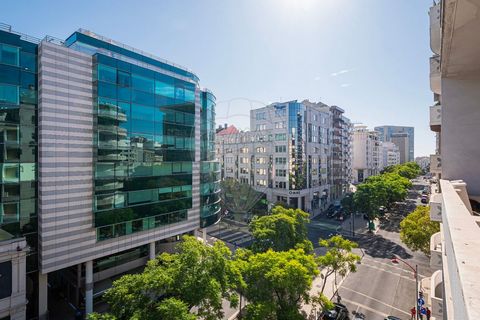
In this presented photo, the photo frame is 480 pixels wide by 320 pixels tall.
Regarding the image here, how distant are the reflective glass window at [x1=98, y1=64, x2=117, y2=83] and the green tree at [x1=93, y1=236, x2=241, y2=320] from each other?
16117 mm

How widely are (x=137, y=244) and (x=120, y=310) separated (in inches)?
502

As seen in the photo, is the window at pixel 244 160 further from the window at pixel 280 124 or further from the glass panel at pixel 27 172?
the glass panel at pixel 27 172

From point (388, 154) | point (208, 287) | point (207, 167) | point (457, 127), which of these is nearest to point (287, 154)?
point (207, 167)

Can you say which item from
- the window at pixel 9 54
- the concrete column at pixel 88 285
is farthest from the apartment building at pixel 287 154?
the window at pixel 9 54

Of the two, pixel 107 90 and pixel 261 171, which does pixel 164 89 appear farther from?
pixel 261 171

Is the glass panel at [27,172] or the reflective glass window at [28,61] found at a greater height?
the reflective glass window at [28,61]

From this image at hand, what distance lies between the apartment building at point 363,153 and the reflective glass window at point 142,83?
10395 centimetres

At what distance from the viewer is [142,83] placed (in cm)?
2475

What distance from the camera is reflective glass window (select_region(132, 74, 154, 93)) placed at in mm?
24109

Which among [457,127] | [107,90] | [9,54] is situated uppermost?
[9,54]

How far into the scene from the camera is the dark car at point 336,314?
66.1ft

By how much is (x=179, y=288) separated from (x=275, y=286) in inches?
219

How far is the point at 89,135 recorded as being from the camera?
21.3m

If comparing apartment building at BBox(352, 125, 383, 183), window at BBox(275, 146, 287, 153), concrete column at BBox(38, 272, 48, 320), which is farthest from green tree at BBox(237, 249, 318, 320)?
apartment building at BBox(352, 125, 383, 183)
